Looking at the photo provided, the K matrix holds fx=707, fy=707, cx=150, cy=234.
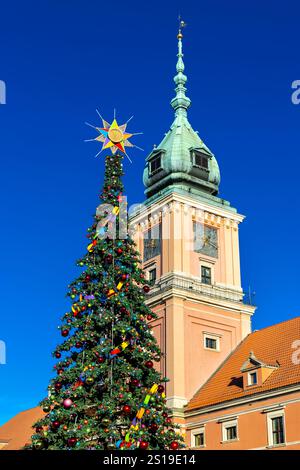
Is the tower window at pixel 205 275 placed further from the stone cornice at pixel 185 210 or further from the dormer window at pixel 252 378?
the dormer window at pixel 252 378

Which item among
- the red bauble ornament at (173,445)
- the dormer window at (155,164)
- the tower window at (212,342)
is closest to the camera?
the red bauble ornament at (173,445)

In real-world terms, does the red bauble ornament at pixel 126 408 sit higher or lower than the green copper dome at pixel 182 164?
lower

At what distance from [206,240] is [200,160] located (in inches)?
204

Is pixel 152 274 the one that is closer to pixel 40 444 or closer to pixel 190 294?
pixel 190 294

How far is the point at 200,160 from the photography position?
136ft

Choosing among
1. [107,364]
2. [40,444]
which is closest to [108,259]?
[107,364]

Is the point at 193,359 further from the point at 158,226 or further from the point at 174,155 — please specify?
the point at 174,155

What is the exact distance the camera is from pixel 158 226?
3938cm

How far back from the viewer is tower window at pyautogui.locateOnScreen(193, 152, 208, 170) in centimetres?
4109

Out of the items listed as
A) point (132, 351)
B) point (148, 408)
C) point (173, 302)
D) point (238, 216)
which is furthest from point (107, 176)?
point (238, 216)

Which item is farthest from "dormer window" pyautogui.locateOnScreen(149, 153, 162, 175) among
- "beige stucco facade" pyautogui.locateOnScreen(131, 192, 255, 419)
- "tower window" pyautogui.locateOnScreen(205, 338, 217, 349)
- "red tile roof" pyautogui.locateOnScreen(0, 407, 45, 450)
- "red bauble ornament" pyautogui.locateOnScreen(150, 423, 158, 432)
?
"red bauble ornament" pyautogui.locateOnScreen(150, 423, 158, 432)

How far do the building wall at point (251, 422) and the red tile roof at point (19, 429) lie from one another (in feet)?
56.7

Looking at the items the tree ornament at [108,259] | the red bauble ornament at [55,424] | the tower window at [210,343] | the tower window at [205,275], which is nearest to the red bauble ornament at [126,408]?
the red bauble ornament at [55,424]

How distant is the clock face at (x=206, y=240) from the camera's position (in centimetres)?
3866
